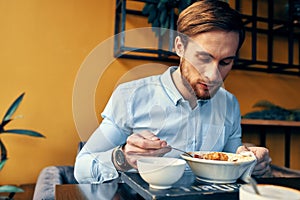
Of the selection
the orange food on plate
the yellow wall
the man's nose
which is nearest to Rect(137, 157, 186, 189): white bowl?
the orange food on plate

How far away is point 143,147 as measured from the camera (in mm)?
764

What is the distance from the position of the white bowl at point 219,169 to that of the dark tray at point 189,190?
2cm

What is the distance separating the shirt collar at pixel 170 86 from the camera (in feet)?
3.87

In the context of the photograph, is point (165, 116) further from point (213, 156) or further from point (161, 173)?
point (161, 173)

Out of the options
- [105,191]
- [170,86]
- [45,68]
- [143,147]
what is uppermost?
[45,68]

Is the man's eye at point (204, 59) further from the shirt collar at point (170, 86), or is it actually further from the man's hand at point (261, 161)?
the man's hand at point (261, 161)

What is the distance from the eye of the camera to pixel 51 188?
3.97ft

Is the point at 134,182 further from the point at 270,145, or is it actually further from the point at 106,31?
the point at 270,145

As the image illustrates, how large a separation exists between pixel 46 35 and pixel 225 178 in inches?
60.0

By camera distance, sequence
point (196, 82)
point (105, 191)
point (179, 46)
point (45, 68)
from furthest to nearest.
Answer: point (45, 68)
point (179, 46)
point (196, 82)
point (105, 191)

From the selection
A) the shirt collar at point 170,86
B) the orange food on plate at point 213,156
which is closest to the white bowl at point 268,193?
the orange food on plate at point 213,156

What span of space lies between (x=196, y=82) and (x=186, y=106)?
0.18 metres

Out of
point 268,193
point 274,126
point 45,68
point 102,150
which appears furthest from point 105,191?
point 274,126

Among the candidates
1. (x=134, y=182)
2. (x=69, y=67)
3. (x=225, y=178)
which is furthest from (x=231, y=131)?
(x=69, y=67)
